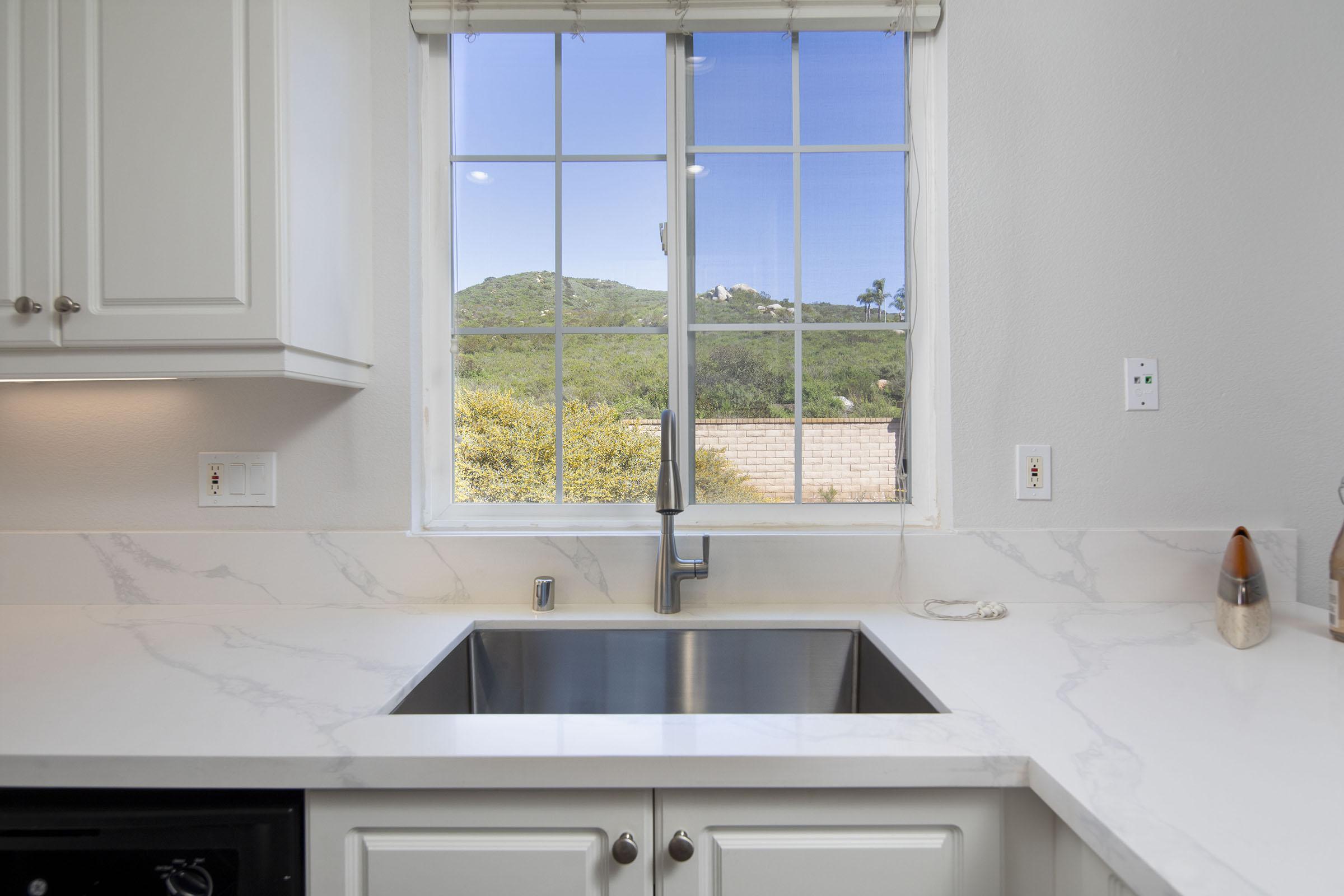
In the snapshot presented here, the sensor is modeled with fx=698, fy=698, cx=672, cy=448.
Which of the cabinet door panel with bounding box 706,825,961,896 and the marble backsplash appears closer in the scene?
the cabinet door panel with bounding box 706,825,961,896

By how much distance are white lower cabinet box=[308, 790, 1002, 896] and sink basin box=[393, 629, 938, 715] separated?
→ 1.50ft

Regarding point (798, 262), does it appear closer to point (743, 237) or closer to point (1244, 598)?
point (743, 237)

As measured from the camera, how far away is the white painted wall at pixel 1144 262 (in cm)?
138

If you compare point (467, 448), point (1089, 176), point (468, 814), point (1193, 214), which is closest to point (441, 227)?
point (467, 448)

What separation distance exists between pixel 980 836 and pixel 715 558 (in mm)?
701

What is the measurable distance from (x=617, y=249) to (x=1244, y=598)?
1.30 meters

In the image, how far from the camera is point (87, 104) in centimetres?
111

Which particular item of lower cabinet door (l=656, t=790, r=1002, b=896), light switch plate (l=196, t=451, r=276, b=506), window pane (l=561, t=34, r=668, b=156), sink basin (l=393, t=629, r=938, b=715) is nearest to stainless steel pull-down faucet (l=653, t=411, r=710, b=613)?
sink basin (l=393, t=629, r=938, b=715)

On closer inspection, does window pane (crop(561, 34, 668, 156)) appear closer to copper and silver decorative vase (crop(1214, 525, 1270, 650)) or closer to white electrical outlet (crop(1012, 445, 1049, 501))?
white electrical outlet (crop(1012, 445, 1049, 501))

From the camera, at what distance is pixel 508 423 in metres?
1.52

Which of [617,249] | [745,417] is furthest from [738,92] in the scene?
[745,417]

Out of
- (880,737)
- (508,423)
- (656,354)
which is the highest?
(656,354)

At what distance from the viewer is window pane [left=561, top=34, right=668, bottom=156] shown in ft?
4.99

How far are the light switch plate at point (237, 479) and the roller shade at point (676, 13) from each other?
94 cm
